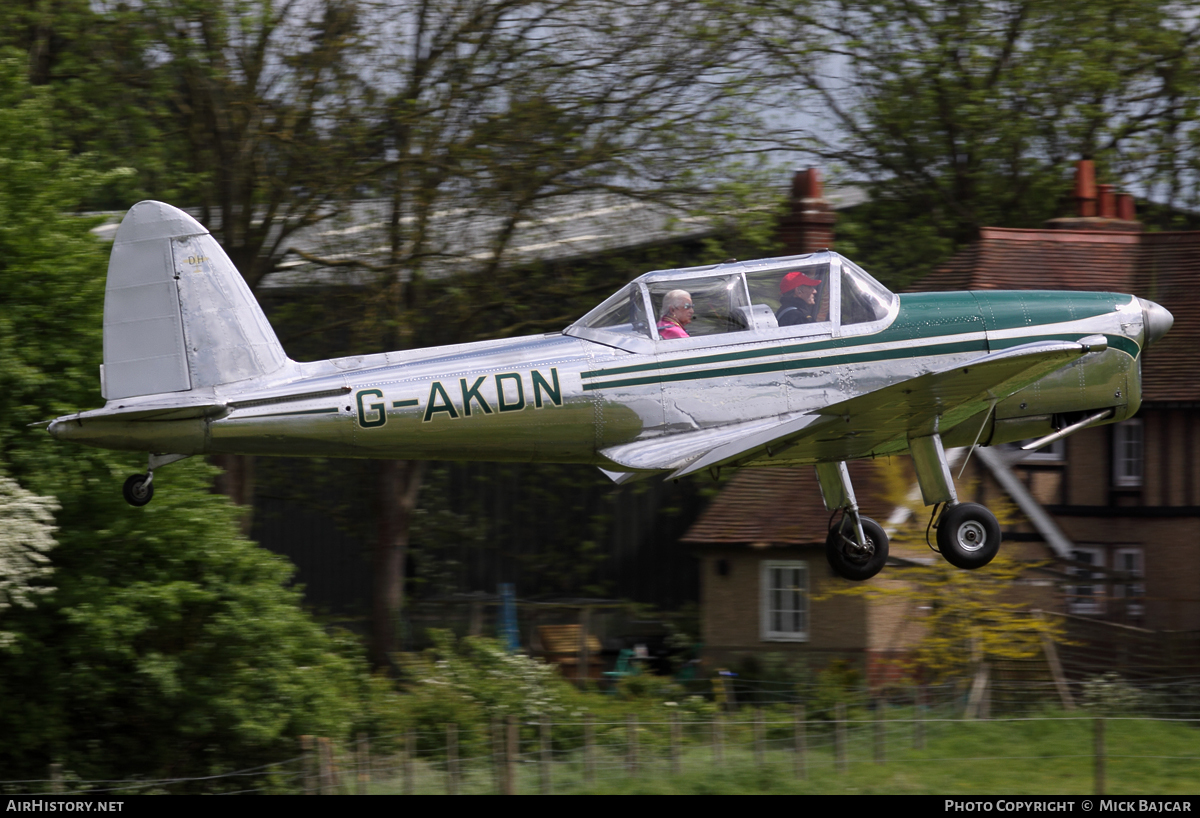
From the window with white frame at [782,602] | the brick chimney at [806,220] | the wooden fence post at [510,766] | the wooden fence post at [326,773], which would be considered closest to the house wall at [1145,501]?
the window with white frame at [782,602]

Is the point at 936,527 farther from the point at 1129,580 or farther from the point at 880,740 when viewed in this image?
the point at 1129,580

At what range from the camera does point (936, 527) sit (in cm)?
908

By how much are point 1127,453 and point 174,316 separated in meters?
14.6

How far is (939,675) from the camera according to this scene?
54.4 ft

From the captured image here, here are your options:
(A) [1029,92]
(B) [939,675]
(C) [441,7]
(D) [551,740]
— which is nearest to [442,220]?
(C) [441,7]

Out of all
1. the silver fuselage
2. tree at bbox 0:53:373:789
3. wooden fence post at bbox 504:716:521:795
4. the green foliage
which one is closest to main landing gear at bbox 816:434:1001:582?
the silver fuselage

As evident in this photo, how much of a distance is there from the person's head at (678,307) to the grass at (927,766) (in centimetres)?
568

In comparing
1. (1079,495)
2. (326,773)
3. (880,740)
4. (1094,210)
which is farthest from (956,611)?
(326,773)

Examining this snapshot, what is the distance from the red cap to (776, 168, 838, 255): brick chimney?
9.14 meters

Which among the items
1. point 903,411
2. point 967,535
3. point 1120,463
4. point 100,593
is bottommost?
point 100,593

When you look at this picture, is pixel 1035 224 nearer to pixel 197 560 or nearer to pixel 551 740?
pixel 551 740

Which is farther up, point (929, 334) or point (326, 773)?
point (929, 334)

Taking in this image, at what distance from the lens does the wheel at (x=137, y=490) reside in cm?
859

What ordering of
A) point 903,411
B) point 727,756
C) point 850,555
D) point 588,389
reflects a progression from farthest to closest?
point 727,756 → point 850,555 → point 588,389 → point 903,411
